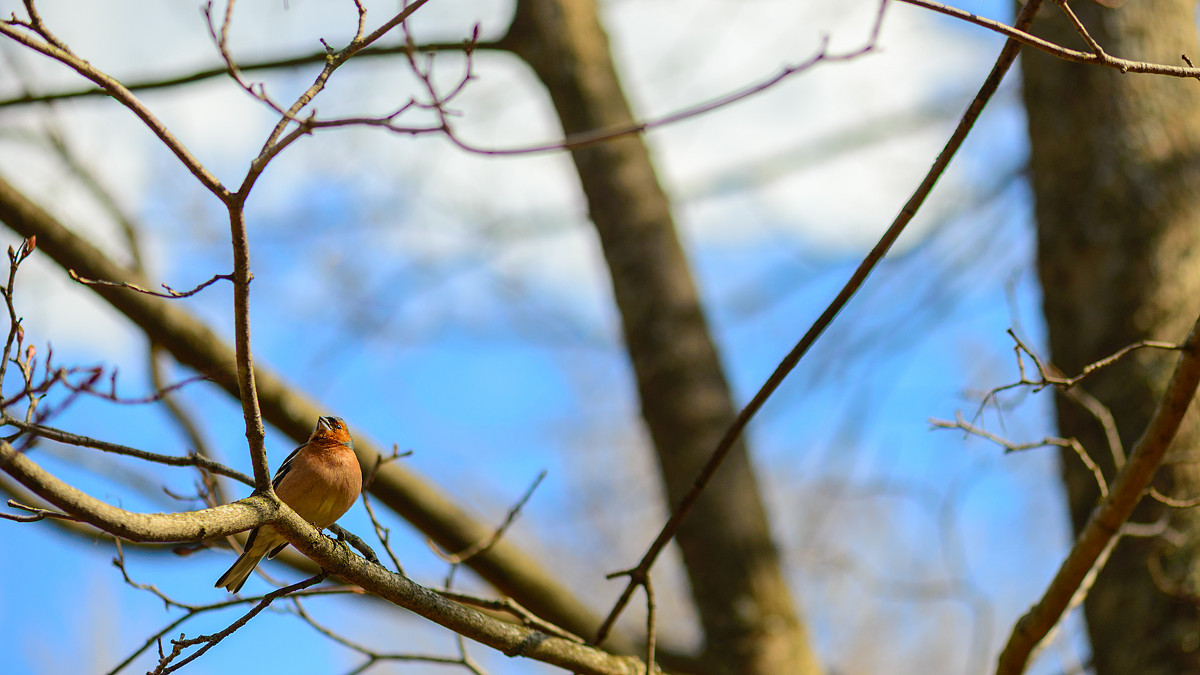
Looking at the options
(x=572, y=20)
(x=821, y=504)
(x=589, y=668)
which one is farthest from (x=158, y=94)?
(x=821, y=504)

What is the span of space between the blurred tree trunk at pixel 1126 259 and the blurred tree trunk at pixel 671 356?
4.08 ft

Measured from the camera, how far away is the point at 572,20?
451 cm

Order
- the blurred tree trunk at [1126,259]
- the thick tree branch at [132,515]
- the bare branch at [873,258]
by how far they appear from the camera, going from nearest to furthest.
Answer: the thick tree branch at [132,515] → the bare branch at [873,258] → the blurred tree trunk at [1126,259]

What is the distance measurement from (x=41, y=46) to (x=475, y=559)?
2393 mm

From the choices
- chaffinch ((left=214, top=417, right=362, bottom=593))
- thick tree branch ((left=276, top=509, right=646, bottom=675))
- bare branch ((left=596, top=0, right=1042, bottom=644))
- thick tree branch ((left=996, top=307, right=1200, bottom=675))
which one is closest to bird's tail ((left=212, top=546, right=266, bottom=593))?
chaffinch ((left=214, top=417, right=362, bottom=593))

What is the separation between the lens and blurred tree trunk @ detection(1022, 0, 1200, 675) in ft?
10.6

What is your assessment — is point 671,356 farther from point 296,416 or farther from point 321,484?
point 321,484

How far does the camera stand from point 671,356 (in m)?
4.13

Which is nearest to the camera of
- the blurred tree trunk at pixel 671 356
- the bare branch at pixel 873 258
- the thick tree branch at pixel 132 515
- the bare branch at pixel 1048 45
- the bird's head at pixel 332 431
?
the thick tree branch at pixel 132 515

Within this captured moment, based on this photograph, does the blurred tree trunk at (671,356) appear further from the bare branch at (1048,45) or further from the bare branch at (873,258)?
the bare branch at (1048,45)

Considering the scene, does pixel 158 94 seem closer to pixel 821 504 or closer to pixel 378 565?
pixel 378 565

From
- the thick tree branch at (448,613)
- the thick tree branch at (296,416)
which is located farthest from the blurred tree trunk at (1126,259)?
the thick tree branch at (448,613)

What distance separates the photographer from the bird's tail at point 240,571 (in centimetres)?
240

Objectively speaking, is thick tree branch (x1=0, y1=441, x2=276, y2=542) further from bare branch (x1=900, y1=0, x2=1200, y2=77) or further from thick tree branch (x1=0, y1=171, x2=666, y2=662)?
bare branch (x1=900, y1=0, x2=1200, y2=77)
